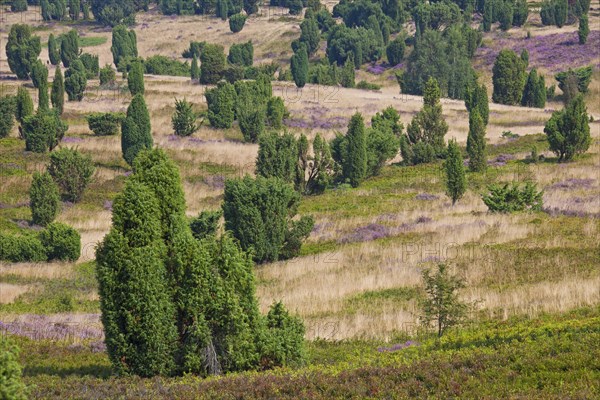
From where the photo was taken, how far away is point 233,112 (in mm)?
62250

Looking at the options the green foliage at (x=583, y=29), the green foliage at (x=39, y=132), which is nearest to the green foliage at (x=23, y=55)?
the green foliage at (x=39, y=132)

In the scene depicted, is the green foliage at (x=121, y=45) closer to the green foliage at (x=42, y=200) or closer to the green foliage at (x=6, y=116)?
the green foliage at (x=6, y=116)

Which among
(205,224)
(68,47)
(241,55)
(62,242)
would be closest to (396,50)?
(241,55)

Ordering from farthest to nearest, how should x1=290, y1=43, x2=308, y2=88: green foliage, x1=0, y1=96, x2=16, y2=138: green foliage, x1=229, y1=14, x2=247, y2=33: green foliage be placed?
x1=229, y1=14, x2=247, y2=33: green foliage
x1=290, y1=43, x2=308, y2=88: green foliage
x1=0, y1=96, x2=16, y2=138: green foliage

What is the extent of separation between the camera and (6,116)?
55.8 m

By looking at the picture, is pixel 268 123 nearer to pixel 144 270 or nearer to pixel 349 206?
pixel 349 206

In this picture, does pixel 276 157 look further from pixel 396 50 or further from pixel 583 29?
pixel 396 50

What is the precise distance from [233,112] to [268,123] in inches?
102

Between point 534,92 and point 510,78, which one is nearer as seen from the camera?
point 534,92

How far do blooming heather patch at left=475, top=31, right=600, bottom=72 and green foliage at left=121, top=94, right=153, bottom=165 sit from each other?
54.1m

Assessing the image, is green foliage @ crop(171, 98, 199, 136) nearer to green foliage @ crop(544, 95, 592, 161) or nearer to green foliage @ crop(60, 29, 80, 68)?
green foliage @ crop(544, 95, 592, 161)

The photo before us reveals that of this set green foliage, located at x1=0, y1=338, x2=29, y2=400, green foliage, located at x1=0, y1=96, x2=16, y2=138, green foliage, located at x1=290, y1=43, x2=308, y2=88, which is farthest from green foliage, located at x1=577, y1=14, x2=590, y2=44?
green foliage, located at x1=0, y1=338, x2=29, y2=400

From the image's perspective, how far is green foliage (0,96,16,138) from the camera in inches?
2181

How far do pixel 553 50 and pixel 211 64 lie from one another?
39577 mm
